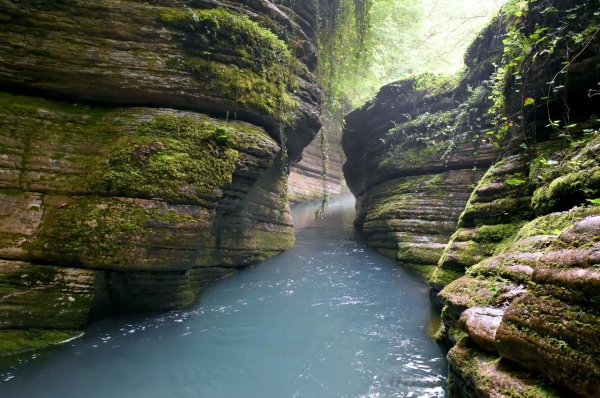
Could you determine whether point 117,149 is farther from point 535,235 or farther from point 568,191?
point 568,191

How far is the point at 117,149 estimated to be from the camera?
18.9ft

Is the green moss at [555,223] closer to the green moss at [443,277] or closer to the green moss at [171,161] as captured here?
the green moss at [443,277]

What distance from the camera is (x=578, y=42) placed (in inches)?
172

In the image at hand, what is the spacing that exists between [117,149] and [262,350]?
436 centimetres

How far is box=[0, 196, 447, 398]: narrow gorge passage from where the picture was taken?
416cm

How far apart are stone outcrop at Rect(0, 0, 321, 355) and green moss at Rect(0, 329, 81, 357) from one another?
15 mm

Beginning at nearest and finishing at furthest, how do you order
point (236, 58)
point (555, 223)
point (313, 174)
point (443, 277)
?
point (555, 223) → point (443, 277) → point (236, 58) → point (313, 174)

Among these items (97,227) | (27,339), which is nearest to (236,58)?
(97,227)

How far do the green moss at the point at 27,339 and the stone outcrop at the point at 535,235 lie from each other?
5.62 meters

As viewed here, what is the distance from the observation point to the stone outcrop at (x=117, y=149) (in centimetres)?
499

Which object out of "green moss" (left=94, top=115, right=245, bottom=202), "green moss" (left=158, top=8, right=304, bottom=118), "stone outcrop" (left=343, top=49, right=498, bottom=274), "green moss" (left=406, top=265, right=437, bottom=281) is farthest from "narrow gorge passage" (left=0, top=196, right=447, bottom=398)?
"green moss" (left=158, top=8, right=304, bottom=118)

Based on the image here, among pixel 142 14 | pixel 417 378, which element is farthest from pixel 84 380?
pixel 142 14

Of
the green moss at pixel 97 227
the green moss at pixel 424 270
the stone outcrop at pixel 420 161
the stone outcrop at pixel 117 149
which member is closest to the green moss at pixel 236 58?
the stone outcrop at pixel 117 149

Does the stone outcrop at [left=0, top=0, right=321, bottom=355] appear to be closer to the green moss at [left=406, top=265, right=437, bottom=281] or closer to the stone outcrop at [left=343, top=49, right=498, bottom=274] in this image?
the green moss at [left=406, top=265, right=437, bottom=281]
